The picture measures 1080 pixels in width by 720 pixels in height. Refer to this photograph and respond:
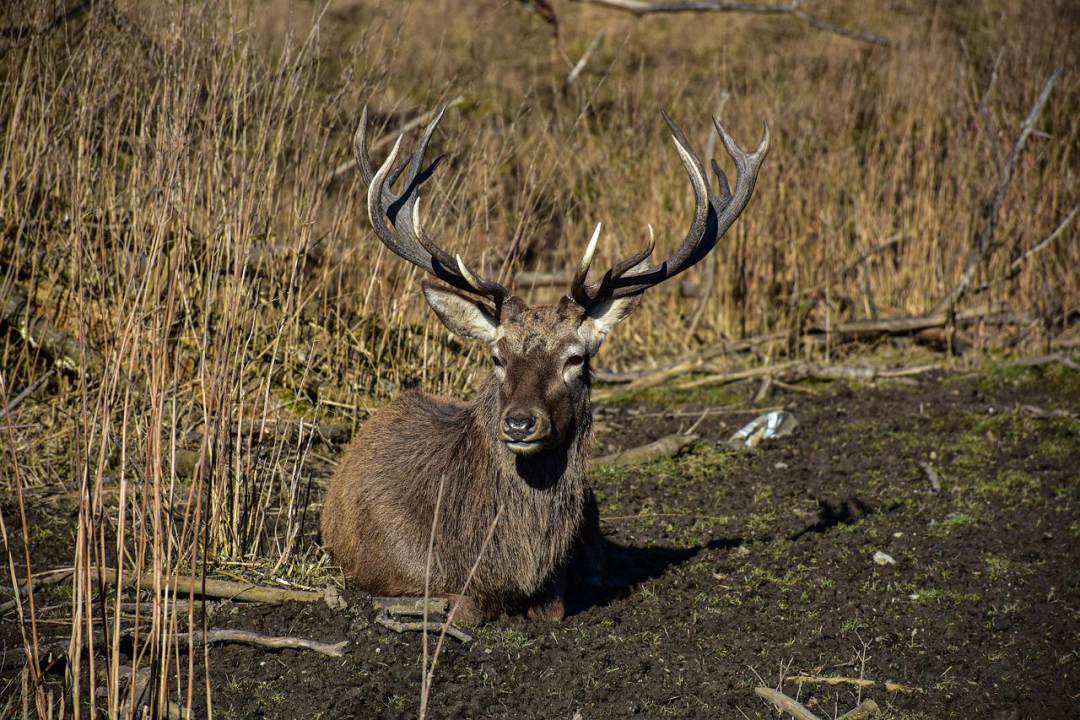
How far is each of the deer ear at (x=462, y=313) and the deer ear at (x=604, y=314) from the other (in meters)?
0.40

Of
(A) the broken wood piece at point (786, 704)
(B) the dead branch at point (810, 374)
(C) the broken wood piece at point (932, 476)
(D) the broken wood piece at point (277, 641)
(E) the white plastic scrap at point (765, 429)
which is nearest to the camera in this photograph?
(A) the broken wood piece at point (786, 704)

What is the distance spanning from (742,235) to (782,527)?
389cm

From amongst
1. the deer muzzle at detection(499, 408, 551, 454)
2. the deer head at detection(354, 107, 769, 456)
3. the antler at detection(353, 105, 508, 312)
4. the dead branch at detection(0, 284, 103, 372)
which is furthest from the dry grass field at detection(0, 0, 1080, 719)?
the deer muzzle at detection(499, 408, 551, 454)

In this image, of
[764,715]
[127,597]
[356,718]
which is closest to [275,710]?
[356,718]

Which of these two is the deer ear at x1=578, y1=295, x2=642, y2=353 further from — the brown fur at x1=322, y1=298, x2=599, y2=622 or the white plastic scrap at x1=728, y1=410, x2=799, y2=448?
the white plastic scrap at x1=728, y1=410, x2=799, y2=448

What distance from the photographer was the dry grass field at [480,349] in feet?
12.6

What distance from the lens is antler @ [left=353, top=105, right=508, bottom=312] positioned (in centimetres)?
444

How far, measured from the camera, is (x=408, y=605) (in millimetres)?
4387

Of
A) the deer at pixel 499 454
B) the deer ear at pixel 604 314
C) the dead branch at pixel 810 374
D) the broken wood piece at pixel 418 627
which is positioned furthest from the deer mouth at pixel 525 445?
the dead branch at pixel 810 374

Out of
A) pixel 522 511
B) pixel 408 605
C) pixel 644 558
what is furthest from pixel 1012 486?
pixel 408 605

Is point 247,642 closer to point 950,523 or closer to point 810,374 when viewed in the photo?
point 950,523

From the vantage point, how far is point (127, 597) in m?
4.55

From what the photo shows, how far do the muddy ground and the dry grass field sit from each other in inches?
0.9

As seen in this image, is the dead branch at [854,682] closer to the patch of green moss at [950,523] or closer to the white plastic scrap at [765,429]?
the patch of green moss at [950,523]
